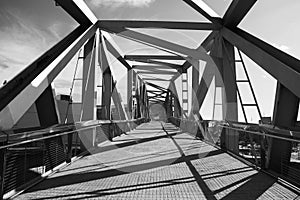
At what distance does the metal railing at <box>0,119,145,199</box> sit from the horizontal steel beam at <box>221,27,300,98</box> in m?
3.42

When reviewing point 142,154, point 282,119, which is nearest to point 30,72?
point 142,154

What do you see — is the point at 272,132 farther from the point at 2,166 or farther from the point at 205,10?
the point at 205,10

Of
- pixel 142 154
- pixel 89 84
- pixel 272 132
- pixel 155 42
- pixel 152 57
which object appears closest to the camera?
pixel 272 132

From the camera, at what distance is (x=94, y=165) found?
4.77 metres

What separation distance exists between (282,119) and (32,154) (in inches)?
140

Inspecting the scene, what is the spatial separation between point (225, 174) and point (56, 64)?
3.60 meters

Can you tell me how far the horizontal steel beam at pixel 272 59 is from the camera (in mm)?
3732

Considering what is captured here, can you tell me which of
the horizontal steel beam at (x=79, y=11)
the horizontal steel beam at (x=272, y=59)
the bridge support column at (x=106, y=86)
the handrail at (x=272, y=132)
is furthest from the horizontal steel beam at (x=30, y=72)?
the horizontal steel beam at (x=272, y=59)

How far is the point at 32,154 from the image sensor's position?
359cm

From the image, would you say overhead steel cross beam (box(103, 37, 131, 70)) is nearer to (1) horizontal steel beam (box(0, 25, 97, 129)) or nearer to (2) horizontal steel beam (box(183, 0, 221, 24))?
(2) horizontal steel beam (box(183, 0, 221, 24))

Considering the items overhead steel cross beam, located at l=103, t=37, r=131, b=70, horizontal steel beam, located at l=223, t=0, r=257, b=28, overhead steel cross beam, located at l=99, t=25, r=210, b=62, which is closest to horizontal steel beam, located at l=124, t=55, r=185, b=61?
overhead steel cross beam, located at l=103, t=37, r=131, b=70

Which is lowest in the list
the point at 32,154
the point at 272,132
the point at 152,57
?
the point at 32,154

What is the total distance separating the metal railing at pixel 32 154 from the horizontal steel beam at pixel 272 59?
11.2 feet

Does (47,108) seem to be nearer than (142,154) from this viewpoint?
Yes
